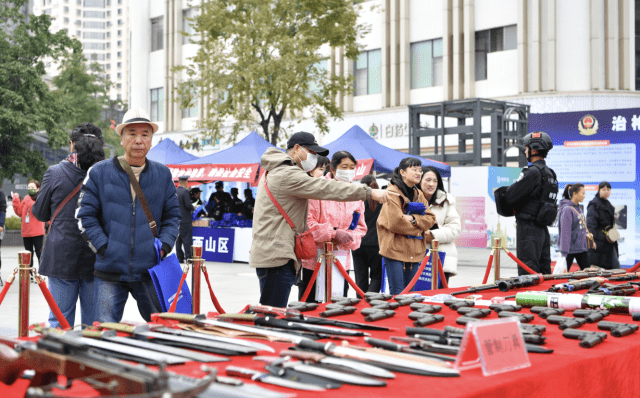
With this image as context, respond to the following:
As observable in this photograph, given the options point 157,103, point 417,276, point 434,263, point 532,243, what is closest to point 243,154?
point 434,263

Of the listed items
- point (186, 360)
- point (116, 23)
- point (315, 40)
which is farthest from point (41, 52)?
point (116, 23)

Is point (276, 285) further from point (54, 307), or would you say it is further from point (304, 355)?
point (304, 355)

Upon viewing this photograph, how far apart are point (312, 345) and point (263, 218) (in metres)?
2.77

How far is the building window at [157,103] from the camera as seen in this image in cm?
3884

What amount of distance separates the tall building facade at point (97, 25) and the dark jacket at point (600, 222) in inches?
5406

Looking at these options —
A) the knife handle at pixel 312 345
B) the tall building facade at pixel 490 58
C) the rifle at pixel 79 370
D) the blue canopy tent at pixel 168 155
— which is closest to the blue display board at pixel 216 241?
the blue canopy tent at pixel 168 155

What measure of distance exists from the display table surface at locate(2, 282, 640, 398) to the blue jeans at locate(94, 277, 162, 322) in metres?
1.71

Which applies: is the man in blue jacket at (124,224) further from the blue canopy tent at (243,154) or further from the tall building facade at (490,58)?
the tall building facade at (490,58)

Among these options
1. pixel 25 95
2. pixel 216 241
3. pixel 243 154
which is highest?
pixel 25 95

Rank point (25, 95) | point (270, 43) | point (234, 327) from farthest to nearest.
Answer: point (25, 95), point (270, 43), point (234, 327)

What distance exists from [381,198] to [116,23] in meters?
148

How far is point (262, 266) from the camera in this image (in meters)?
5.04

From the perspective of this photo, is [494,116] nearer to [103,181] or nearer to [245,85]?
[245,85]

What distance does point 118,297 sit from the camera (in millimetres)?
4426
